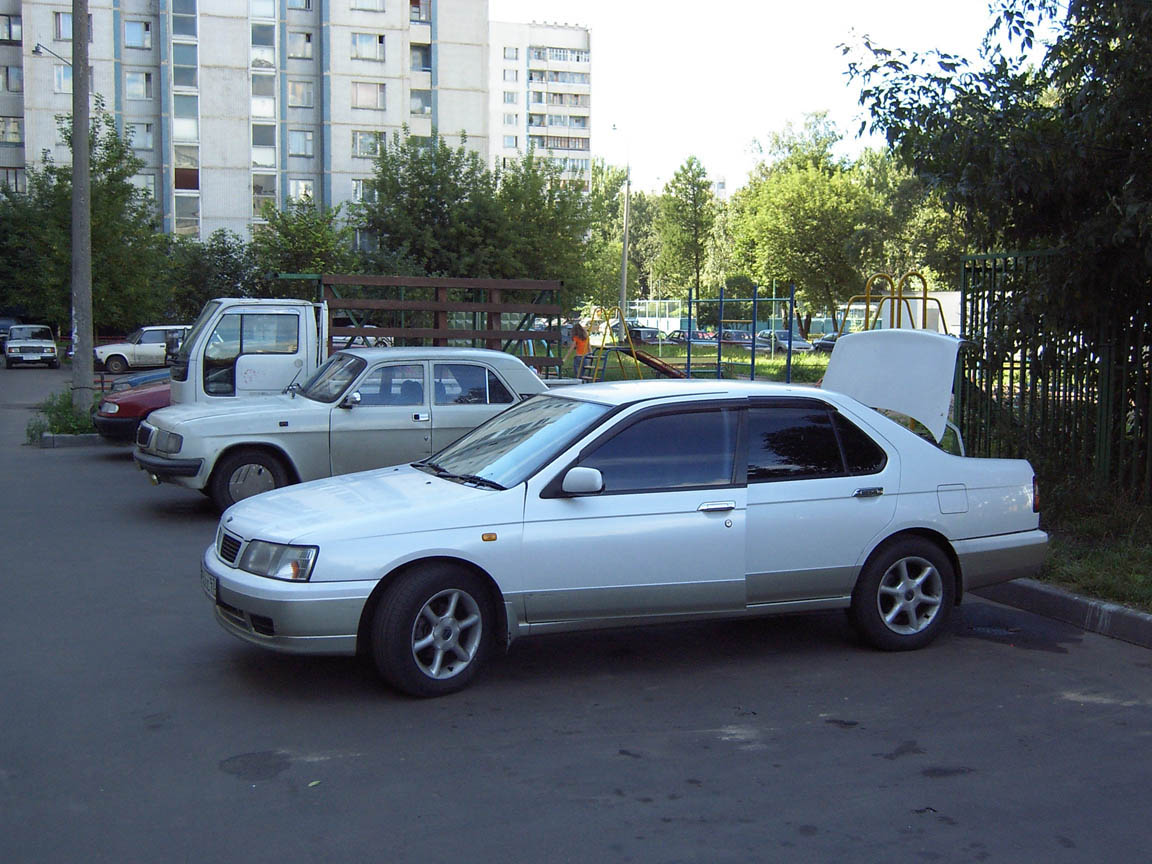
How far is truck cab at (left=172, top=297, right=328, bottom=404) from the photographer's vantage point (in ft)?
41.7

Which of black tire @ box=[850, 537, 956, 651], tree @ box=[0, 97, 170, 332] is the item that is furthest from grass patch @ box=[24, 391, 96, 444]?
tree @ box=[0, 97, 170, 332]

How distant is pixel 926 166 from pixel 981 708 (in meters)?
5.64

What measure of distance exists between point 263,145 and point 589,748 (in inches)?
2255

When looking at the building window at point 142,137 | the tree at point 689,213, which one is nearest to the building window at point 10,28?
the building window at point 142,137

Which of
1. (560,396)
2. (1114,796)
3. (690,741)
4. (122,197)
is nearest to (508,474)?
(560,396)

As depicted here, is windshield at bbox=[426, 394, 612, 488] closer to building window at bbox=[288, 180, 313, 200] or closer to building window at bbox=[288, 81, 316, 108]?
building window at bbox=[288, 180, 313, 200]

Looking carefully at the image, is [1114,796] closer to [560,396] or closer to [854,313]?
[560,396]

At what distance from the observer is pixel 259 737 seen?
16.3ft

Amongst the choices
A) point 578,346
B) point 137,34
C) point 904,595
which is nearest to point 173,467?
point 904,595

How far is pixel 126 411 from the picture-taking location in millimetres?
14820

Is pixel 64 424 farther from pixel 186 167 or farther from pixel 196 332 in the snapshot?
pixel 186 167

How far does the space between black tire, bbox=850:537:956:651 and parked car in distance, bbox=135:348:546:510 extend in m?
5.44

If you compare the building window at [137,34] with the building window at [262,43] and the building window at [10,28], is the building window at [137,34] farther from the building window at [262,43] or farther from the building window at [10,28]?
the building window at [10,28]

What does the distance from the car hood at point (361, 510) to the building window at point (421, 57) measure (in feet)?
191
